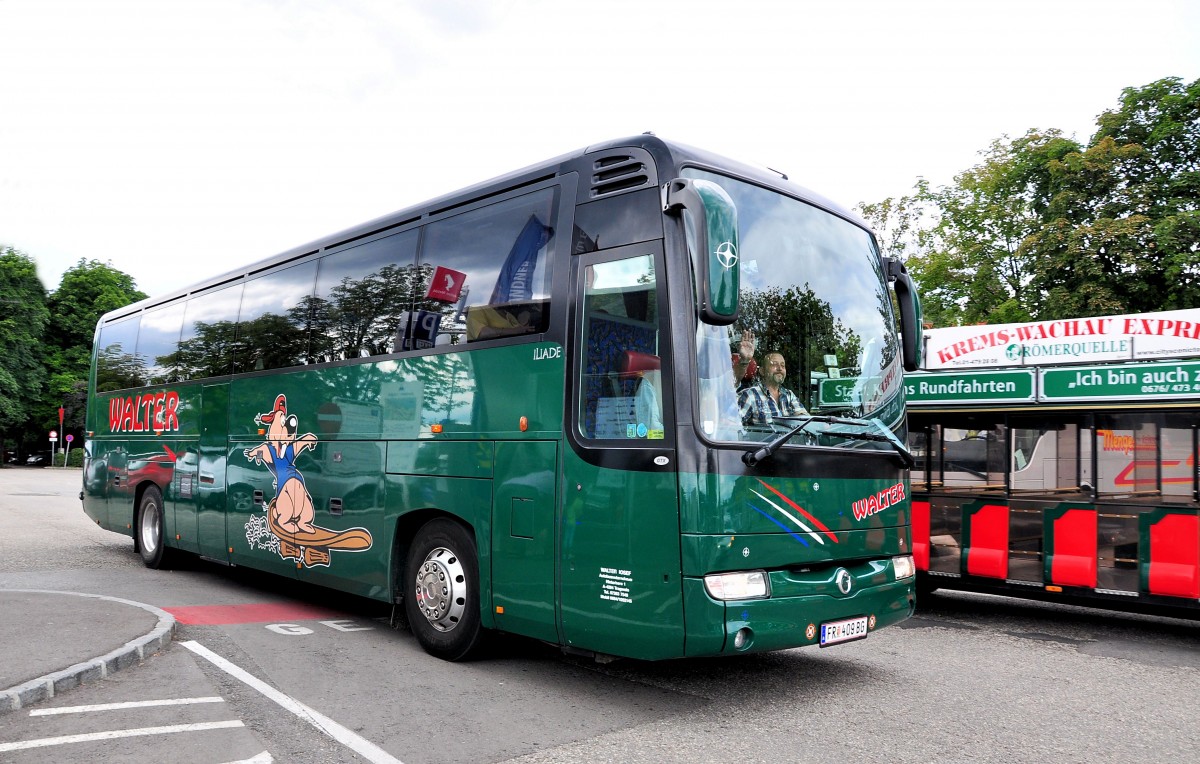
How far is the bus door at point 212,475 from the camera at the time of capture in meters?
11.1

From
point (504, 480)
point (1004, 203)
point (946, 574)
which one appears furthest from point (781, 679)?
point (1004, 203)

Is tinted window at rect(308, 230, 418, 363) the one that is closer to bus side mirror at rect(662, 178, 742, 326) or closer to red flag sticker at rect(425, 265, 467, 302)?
red flag sticker at rect(425, 265, 467, 302)

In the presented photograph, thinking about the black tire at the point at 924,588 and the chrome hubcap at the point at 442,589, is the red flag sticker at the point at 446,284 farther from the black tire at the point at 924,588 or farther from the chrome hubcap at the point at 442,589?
the black tire at the point at 924,588

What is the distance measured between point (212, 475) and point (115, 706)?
5.79 meters

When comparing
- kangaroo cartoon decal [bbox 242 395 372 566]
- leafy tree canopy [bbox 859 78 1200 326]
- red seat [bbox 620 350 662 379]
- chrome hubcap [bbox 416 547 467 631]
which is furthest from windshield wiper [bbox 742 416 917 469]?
leafy tree canopy [bbox 859 78 1200 326]

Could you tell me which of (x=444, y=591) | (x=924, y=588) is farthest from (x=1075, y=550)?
(x=444, y=591)

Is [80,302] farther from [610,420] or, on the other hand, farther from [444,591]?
[610,420]

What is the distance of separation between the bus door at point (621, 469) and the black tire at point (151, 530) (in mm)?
8880

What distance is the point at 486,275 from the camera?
288 inches

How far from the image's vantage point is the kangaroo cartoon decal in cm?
909

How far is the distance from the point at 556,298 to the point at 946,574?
6237 millimetres

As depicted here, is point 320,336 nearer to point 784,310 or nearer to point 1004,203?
point 784,310

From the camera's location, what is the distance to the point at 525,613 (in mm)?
6441

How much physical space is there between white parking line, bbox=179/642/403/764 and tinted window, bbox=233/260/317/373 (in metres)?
3.43
